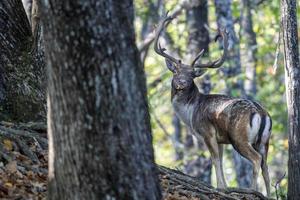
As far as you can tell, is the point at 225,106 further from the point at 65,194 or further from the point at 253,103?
the point at 65,194

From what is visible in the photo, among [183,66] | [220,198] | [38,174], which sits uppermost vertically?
[183,66]

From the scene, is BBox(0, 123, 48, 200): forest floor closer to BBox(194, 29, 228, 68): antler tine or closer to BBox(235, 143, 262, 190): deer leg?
BBox(235, 143, 262, 190): deer leg

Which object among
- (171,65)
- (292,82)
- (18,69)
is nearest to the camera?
(292,82)

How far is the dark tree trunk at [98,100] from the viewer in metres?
5.22

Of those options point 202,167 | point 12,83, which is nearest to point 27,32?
point 12,83

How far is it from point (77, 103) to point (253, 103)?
17.5 ft

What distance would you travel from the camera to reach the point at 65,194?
5.49 m

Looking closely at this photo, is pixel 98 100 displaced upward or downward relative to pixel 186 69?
upward

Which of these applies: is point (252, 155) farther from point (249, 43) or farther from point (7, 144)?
point (249, 43)

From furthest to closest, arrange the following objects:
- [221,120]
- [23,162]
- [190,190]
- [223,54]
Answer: [223,54] → [221,120] → [190,190] → [23,162]

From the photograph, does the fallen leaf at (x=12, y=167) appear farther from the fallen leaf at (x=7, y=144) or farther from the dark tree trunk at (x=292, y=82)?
the dark tree trunk at (x=292, y=82)

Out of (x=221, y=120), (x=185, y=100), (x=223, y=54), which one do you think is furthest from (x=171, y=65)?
(x=221, y=120)

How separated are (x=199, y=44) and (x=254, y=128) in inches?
288

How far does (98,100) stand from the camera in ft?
17.2
